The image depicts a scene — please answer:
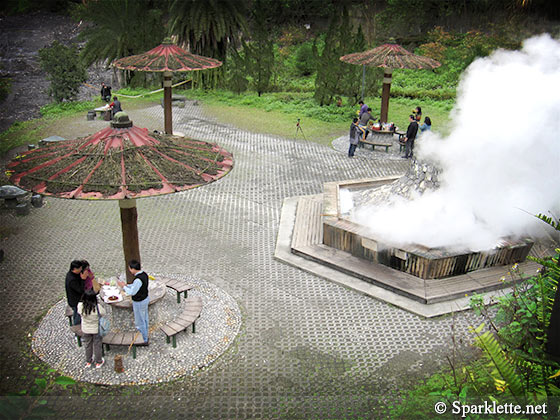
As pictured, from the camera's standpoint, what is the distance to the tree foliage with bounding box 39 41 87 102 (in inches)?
843

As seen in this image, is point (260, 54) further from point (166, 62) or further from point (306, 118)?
Result: point (166, 62)

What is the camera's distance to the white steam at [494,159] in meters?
8.69

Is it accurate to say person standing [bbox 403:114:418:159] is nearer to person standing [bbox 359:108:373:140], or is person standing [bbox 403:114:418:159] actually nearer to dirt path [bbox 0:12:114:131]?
person standing [bbox 359:108:373:140]

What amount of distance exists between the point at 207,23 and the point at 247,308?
18.1 meters

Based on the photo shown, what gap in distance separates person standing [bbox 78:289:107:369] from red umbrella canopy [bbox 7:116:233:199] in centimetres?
146

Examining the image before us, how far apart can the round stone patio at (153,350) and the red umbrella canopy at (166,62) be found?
337 inches

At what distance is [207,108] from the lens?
22.5 meters

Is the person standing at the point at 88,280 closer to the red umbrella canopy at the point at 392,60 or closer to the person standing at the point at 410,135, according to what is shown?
the person standing at the point at 410,135

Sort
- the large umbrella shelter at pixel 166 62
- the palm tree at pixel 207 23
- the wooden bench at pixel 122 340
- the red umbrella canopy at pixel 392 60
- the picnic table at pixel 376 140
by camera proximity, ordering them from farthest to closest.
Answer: the palm tree at pixel 207 23, the picnic table at pixel 376 140, the red umbrella canopy at pixel 392 60, the large umbrella shelter at pixel 166 62, the wooden bench at pixel 122 340

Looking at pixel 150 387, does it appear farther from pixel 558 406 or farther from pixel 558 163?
pixel 558 163

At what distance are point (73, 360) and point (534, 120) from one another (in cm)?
817

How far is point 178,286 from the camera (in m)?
8.21

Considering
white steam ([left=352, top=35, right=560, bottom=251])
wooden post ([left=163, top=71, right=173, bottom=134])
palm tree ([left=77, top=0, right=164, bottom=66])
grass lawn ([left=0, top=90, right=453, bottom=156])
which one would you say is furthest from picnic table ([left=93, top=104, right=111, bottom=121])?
white steam ([left=352, top=35, right=560, bottom=251])

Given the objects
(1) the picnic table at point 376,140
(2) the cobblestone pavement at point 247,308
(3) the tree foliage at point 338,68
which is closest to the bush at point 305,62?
(3) the tree foliage at point 338,68
